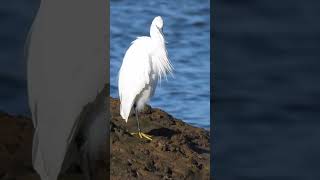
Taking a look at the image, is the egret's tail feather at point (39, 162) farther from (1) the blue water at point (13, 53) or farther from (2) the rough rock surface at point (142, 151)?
(1) the blue water at point (13, 53)

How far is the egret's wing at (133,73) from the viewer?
105 inches

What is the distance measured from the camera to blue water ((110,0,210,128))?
2.38 m

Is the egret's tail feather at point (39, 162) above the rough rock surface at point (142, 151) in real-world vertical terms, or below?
above

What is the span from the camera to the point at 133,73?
2.84 m

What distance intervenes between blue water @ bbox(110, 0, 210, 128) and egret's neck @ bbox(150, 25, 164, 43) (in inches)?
0.7

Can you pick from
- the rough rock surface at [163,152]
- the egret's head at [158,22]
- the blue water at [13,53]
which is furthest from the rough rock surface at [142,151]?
the egret's head at [158,22]

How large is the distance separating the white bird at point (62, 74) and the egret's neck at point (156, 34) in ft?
1.11

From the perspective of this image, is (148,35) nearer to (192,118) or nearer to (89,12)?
(192,118)

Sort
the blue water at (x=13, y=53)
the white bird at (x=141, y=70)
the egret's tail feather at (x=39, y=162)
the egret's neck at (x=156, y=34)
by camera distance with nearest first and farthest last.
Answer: the egret's tail feather at (x=39, y=162) < the egret's neck at (x=156, y=34) < the white bird at (x=141, y=70) < the blue water at (x=13, y=53)

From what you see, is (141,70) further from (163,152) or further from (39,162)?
(39,162)

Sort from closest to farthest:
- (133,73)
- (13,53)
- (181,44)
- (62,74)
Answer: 1. (62,74)
2. (181,44)
3. (133,73)
4. (13,53)

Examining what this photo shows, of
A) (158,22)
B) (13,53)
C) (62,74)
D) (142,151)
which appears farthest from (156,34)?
(13,53)

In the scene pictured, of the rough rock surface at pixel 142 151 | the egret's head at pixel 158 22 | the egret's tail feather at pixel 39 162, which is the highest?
the egret's head at pixel 158 22

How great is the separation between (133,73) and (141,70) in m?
0.07
